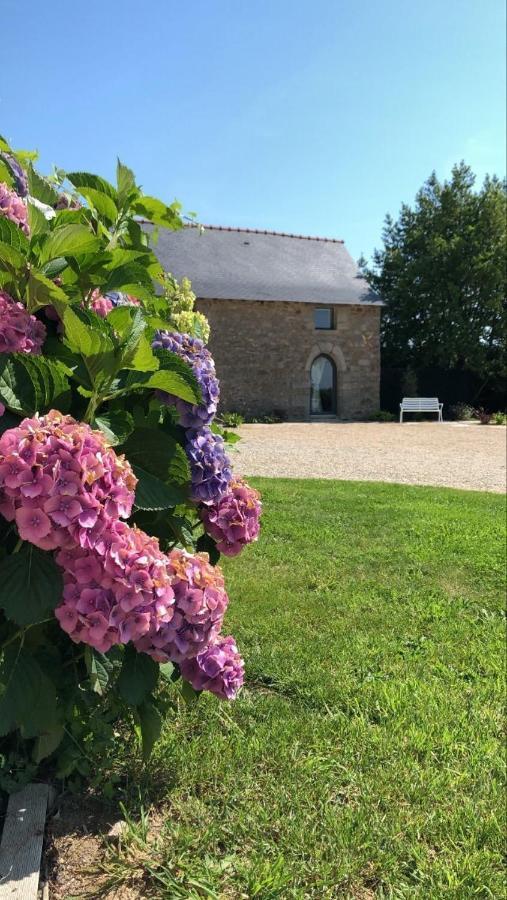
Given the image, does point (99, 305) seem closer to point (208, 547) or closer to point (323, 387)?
point (208, 547)

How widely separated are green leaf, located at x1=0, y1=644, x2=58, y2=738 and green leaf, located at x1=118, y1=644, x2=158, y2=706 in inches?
5.9

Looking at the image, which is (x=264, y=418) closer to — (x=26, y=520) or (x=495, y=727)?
(x=495, y=727)

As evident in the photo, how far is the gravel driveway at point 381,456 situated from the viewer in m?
8.73

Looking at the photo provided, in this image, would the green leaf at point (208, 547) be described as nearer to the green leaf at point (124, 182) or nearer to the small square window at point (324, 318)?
the green leaf at point (124, 182)

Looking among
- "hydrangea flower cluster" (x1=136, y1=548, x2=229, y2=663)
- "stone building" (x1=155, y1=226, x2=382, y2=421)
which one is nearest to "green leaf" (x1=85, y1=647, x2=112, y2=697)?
"hydrangea flower cluster" (x1=136, y1=548, x2=229, y2=663)

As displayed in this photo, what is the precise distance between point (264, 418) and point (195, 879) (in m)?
18.7

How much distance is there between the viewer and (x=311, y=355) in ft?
69.4

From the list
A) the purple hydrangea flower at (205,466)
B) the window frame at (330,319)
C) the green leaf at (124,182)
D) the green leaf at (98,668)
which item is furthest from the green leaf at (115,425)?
the window frame at (330,319)

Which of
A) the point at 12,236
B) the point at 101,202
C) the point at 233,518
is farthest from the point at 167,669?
the point at 101,202

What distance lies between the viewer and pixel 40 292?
1262 mm

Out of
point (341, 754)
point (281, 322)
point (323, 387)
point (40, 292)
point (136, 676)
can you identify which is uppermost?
point (281, 322)

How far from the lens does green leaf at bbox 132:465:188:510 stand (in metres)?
1.26

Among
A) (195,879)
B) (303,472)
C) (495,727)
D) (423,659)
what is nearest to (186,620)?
(195,879)

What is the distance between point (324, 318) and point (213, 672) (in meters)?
20.9
